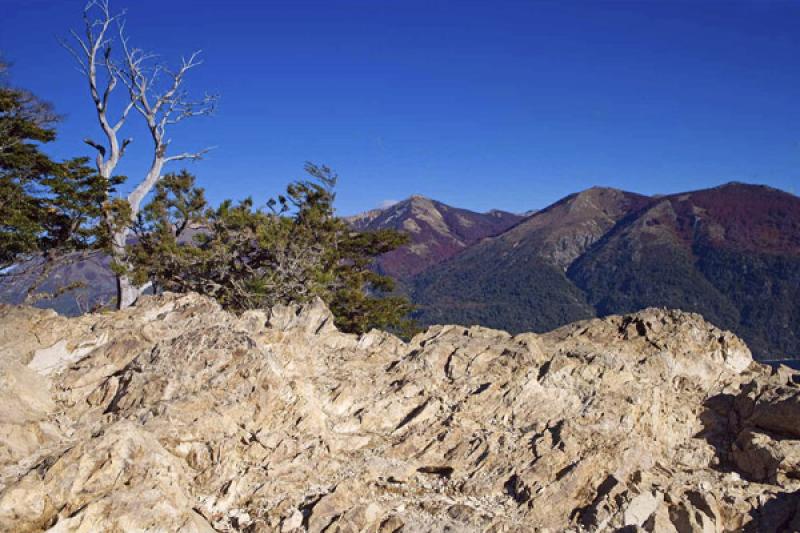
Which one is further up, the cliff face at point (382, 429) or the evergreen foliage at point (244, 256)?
the evergreen foliage at point (244, 256)

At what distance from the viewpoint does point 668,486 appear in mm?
8656

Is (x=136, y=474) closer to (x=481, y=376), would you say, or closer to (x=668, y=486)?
(x=481, y=376)

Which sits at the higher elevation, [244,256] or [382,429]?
[244,256]

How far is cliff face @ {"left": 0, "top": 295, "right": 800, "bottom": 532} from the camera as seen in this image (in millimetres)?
7719

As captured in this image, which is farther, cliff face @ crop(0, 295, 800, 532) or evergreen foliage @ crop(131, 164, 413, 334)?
evergreen foliage @ crop(131, 164, 413, 334)

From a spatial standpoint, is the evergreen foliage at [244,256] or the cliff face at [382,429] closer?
the cliff face at [382,429]

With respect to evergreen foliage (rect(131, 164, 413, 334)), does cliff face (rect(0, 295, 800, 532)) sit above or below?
below

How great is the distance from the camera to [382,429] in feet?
34.6

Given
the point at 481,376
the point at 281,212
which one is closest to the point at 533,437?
the point at 481,376

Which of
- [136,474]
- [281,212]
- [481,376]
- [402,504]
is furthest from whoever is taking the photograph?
[281,212]

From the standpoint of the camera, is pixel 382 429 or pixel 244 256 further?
pixel 244 256

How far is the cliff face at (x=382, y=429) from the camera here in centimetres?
772

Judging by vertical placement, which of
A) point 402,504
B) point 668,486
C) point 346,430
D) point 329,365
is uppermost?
point 329,365

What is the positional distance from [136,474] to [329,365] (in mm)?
5346
